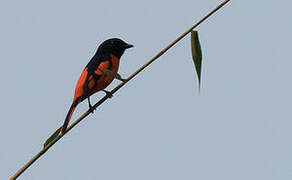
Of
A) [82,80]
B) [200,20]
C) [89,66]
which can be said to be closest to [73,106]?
[82,80]

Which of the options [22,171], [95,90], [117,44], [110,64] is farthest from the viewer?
[117,44]

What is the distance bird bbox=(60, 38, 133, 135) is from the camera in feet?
12.2

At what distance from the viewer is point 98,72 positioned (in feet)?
13.2

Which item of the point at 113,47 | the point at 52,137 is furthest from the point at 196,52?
the point at 113,47

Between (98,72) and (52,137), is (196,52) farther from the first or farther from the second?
(98,72)

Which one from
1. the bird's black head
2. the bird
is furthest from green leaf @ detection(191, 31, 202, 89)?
the bird's black head

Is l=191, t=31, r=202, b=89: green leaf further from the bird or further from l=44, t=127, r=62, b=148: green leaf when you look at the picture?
the bird

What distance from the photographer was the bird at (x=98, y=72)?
3707mm

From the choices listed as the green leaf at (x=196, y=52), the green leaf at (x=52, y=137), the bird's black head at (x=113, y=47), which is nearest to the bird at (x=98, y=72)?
the bird's black head at (x=113, y=47)

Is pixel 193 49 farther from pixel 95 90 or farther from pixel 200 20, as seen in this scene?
pixel 95 90

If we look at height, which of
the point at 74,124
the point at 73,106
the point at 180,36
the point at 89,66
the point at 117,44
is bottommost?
the point at 74,124

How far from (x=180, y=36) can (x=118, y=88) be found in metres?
0.33

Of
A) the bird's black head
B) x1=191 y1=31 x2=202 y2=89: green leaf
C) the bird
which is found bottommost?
x1=191 y1=31 x2=202 y2=89: green leaf

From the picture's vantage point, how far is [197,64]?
6.03 ft
